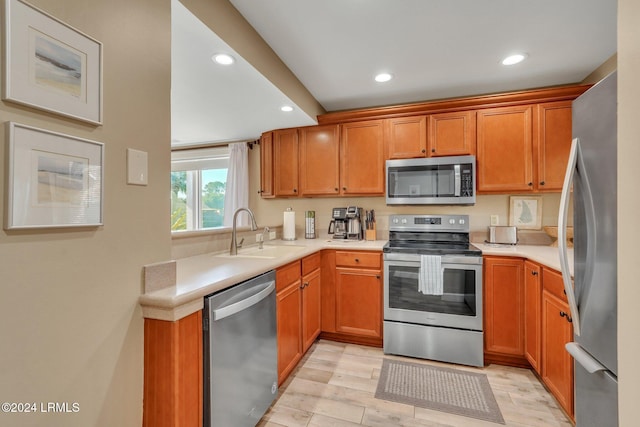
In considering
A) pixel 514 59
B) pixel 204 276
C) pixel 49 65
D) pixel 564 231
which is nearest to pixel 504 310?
pixel 564 231

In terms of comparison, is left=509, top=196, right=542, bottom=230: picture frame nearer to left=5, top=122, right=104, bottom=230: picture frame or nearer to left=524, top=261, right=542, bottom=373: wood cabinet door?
left=524, top=261, right=542, bottom=373: wood cabinet door

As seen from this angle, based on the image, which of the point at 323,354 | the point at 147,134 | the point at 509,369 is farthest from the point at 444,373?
the point at 147,134

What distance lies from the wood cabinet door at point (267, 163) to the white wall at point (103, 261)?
1983 mm

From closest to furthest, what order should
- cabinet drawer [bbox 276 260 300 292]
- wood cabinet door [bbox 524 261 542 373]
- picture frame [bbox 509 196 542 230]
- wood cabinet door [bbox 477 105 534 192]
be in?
cabinet drawer [bbox 276 260 300 292] < wood cabinet door [bbox 524 261 542 373] < wood cabinet door [bbox 477 105 534 192] < picture frame [bbox 509 196 542 230]

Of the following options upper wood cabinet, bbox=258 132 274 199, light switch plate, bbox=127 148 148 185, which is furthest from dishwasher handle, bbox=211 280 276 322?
Result: upper wood cabinet, bbox=258 132 274 199

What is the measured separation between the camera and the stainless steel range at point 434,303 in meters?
2.23

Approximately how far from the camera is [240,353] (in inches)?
54.8

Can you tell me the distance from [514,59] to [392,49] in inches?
38.4

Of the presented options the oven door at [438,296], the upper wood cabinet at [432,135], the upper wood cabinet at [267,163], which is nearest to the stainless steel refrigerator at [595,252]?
the oven door at [438,296]

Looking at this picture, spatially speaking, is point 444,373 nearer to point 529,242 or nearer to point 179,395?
point 529,242

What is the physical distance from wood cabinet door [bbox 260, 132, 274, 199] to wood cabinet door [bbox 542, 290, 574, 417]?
265 cm

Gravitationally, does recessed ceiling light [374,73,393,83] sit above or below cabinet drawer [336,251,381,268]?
above

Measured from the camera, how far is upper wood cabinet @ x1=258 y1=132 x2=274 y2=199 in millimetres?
3219

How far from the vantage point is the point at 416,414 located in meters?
1.69
